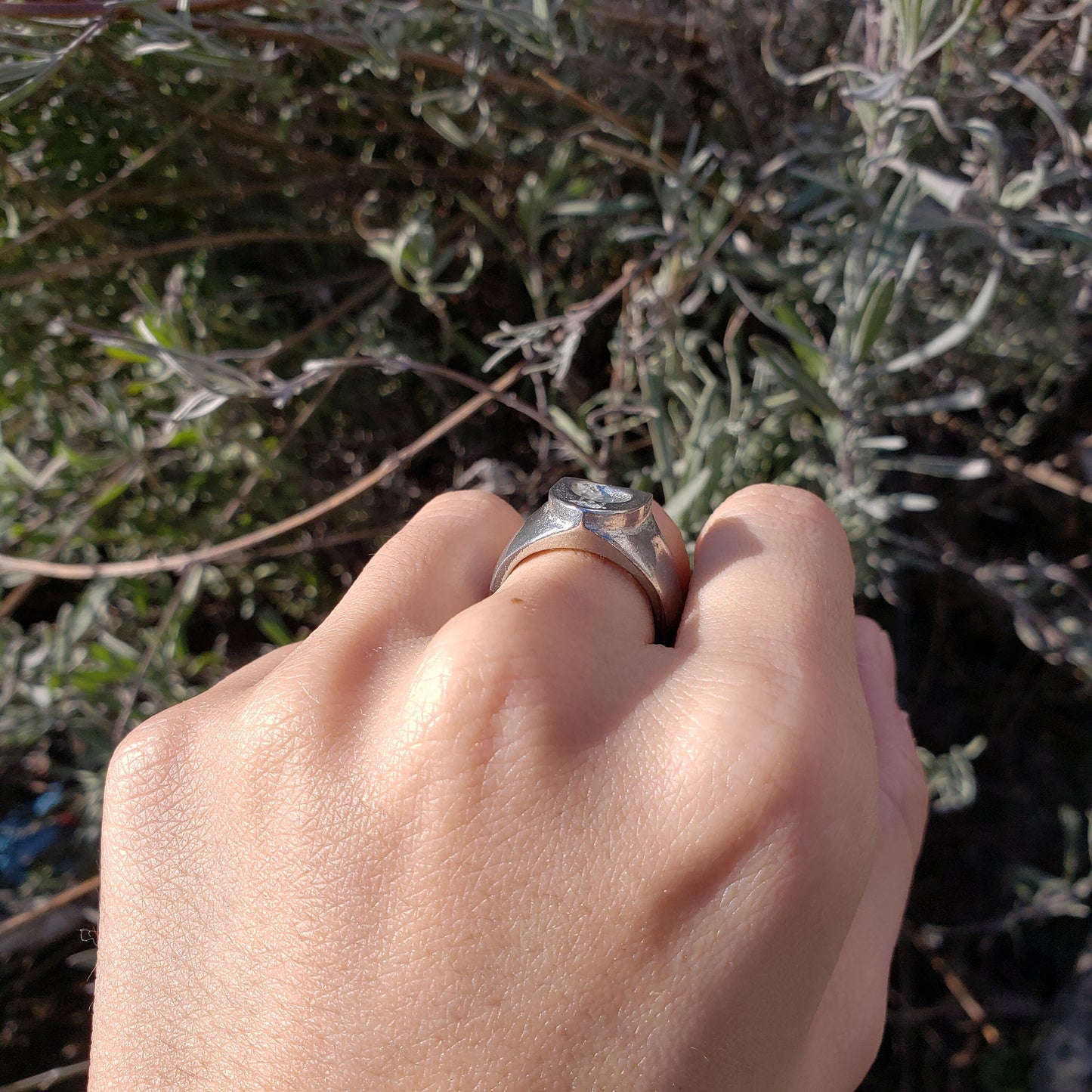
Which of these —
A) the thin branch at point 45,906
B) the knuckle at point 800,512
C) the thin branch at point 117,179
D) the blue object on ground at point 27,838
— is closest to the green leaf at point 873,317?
the knuckle at point 800,512

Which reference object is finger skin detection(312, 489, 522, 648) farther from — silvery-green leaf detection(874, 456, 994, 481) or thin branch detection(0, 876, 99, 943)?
thin branch detection(0, 876, 99, 943)

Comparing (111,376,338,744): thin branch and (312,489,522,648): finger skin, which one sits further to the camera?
(111,376,338,744): thin branch

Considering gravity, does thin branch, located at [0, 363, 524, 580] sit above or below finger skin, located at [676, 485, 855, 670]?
below

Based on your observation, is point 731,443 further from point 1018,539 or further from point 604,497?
point 1018,539

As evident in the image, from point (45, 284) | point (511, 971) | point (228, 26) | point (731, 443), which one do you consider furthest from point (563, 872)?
point (45, 284)

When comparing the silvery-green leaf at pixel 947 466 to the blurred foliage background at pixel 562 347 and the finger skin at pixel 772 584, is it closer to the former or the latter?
the blurred foliage background at pixel 562 347

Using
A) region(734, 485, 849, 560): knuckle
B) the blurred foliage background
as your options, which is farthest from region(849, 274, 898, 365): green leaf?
region(734, 485, 849, 560): knuckle
